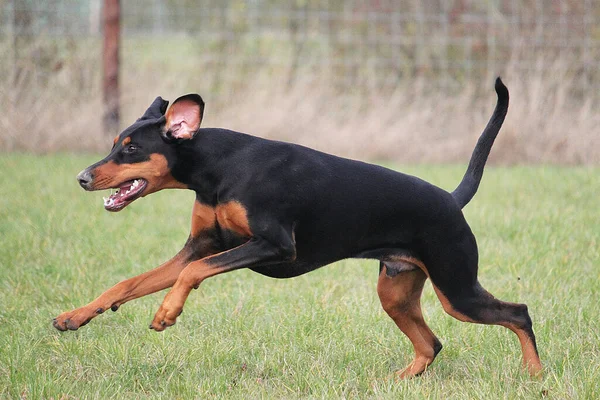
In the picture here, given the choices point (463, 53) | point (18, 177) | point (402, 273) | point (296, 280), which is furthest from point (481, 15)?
point (402, 273)

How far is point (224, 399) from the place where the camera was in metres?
3.65

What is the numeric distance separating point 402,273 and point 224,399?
1081 millimetres

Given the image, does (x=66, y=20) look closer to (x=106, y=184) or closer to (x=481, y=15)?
(x=481, y=15)

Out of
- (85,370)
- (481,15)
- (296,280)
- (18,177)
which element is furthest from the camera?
(481,15)

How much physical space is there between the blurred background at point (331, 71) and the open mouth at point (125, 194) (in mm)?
7672

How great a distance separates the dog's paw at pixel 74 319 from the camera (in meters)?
3.71

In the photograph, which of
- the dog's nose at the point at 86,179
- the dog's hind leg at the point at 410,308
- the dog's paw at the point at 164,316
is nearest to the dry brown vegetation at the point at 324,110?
the dog's hind leg at the point at 410,308

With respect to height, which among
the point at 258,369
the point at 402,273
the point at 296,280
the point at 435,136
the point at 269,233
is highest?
the point at 269,233

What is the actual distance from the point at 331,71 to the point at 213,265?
9518mm

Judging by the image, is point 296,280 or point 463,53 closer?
point 296,280

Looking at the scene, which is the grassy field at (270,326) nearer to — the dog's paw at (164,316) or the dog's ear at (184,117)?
the dog's paw at (164,316)

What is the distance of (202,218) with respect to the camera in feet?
12.9

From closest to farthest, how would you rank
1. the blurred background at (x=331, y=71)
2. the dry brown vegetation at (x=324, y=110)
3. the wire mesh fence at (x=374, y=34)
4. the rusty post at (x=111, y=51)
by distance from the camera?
the dry brown vegetation at (x=324, y=110) < the blurred background at (x=331, y=71) < the rusty post at (x=111, y=51) < the wire mesh fence at (x=374, y=34)

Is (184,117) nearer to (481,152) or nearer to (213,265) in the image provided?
(213,265)
